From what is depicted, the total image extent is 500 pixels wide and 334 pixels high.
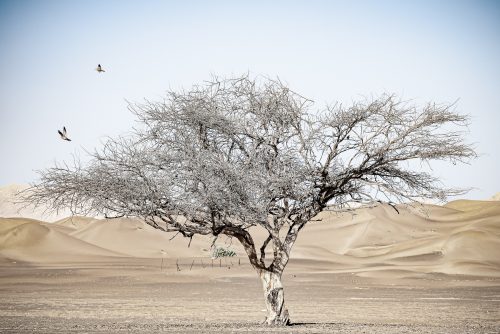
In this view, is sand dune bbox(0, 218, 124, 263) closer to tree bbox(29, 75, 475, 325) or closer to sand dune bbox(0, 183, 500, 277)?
sand dune bbox(0, 183, 500, 277)

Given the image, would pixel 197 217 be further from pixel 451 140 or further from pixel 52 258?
pixel 52 258

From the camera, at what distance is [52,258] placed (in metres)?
68.5

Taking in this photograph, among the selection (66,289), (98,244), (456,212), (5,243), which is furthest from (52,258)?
(456,212)

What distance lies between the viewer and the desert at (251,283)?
21.3 m

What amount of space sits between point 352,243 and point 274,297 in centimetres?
6846

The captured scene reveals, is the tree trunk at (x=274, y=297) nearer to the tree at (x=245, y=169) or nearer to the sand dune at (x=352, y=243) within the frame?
the tree at (x=245, y=169)

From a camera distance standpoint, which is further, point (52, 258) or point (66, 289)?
point (52, 258)

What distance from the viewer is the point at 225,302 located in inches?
1190

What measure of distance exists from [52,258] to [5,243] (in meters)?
9.74

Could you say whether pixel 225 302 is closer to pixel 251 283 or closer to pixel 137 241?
pixel 251 283

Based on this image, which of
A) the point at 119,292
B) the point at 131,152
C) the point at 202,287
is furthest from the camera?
the point at 202,287

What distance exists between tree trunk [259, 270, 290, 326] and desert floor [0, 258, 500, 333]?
1.62 feet

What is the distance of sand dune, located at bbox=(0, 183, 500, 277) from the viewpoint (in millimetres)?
56156

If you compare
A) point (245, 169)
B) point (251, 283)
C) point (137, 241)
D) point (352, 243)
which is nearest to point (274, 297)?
point (245, 169)
